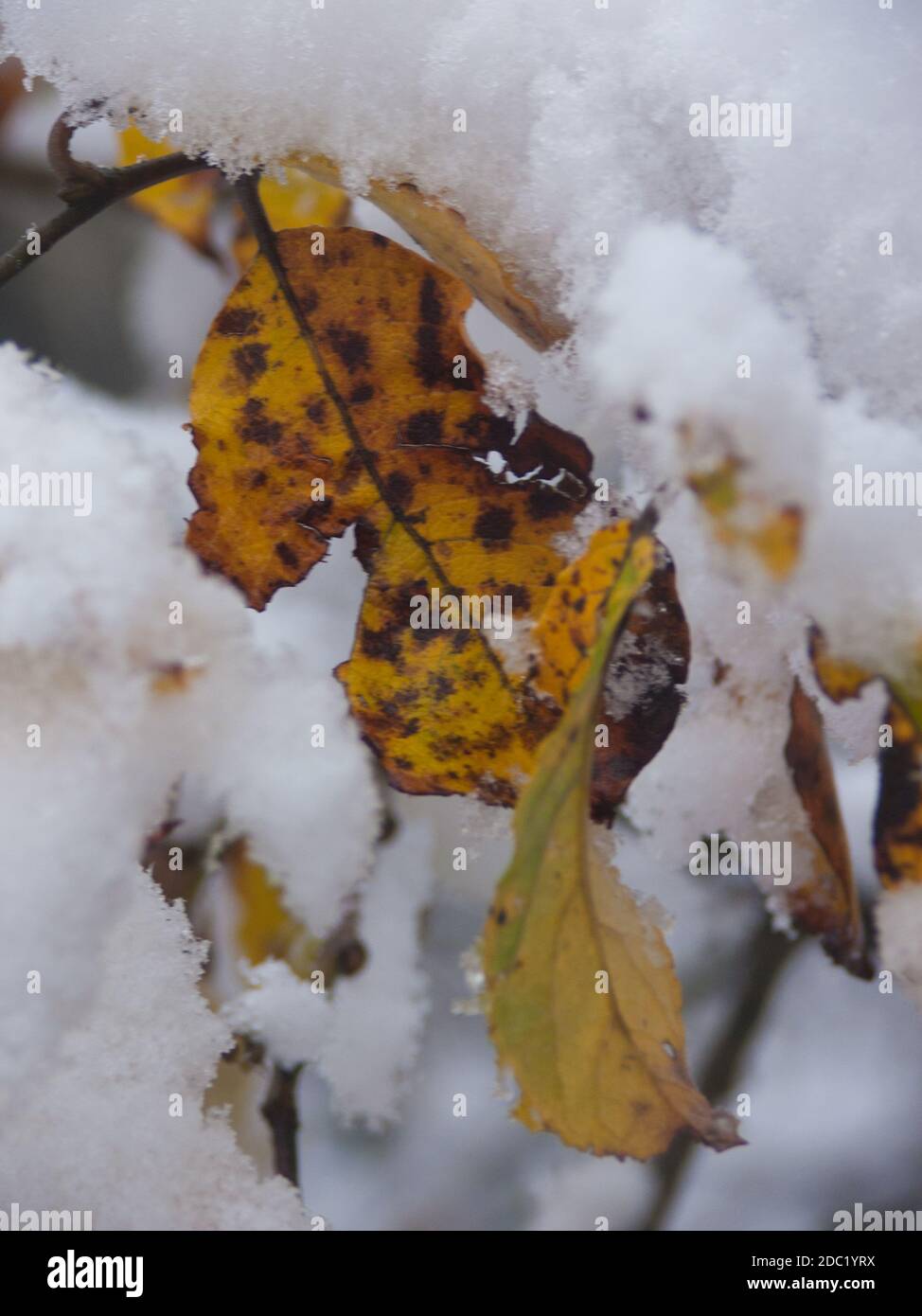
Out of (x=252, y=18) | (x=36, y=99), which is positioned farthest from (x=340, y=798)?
(x=36, y=99)

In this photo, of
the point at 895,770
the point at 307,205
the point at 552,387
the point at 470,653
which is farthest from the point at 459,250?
the point at 307,205

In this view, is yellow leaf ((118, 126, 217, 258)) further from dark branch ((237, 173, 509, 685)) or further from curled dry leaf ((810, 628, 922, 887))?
curled dry leaf ((810, 628, 922, 887))

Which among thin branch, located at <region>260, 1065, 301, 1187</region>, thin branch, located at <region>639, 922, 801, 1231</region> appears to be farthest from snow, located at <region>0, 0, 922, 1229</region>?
thin branch, located at <region>639, 922, 801, 1231</region>

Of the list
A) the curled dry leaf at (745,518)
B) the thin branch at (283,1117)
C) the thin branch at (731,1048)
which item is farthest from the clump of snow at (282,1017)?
the thin branch at (731,1048)

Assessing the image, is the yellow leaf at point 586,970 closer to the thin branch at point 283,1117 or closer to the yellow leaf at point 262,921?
the thin branch at point 283,1117

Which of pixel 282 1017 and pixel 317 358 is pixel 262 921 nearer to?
pixel 282 1017

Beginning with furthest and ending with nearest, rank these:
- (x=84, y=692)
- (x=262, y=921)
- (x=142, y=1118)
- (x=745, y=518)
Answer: (x=262, y=921), (x=142, y=1118), (x=84, y=692), (x=745, y=518)
